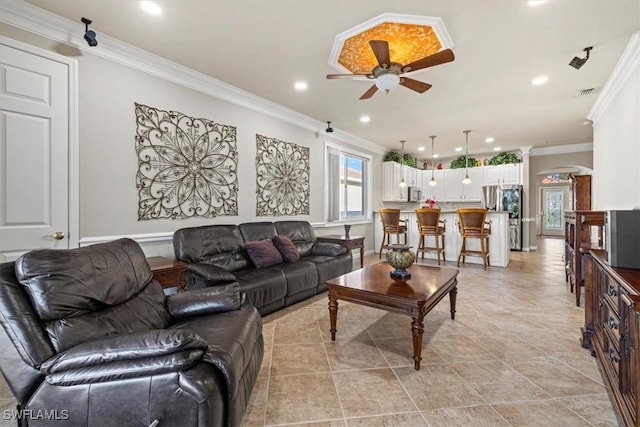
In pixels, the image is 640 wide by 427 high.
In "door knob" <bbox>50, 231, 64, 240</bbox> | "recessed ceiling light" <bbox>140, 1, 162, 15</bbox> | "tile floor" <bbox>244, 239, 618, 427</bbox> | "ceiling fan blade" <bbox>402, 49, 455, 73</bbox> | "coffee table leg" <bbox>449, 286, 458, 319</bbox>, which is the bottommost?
"tile floor" <bbox>244, 239, 618, 427</bbox>

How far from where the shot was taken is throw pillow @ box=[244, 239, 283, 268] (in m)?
3.30

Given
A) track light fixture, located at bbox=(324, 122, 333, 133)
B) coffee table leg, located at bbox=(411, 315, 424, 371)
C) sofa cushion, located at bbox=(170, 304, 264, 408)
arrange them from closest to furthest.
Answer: sofa cushion, located at bbox=(170, 304, 264, 408)
coffee table leg, located at bbox=(411, 315, 424, 371)
track light fixture, located at bbox=(324, 122, 333, 133)

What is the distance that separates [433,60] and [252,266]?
278 cm

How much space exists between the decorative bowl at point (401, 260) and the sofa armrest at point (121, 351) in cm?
186

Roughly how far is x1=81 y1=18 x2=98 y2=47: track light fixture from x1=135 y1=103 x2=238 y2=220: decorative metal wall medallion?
579 mm

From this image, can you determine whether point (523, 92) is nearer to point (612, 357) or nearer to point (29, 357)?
point (612, 357)

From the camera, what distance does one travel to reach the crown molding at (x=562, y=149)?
6778 millimetres

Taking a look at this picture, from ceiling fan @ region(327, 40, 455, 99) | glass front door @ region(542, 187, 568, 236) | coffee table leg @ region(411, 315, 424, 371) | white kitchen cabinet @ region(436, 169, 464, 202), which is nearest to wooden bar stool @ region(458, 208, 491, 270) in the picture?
white kitchen cabinet @ region(436, 169, 464, 202)

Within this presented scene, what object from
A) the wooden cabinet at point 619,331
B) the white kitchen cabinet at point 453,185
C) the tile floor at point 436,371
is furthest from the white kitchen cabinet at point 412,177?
the wooden cabinet at point 619,331

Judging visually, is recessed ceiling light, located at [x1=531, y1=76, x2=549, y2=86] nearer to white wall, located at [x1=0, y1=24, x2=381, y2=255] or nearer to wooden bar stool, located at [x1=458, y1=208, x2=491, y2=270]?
wooden bar stool, located at [x1=458, y1=208, x2=491, y2=270]

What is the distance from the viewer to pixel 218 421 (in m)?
1.18

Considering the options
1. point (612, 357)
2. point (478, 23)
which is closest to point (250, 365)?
point (612, 357)

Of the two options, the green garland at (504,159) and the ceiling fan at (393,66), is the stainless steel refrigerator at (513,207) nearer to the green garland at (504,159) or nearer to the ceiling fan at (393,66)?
the green garland at (504,159)

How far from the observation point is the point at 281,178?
4.48m
